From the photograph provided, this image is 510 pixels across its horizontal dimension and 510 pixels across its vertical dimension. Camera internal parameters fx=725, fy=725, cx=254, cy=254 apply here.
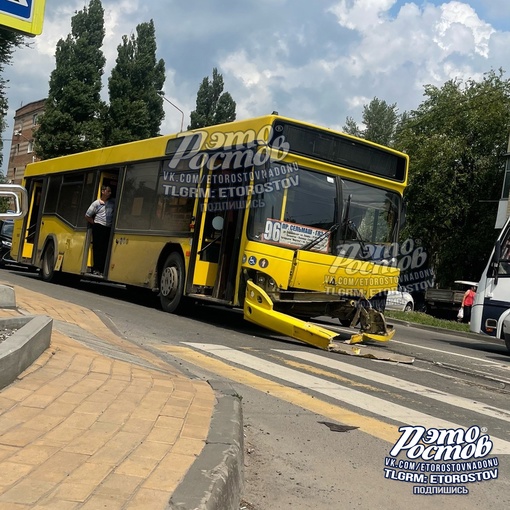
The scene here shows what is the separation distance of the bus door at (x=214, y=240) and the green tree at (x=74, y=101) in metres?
35.1

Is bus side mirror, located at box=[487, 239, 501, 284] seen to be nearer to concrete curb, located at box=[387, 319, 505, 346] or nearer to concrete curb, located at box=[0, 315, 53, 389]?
concrete curb, located at box=[387, 319, 505, 346]

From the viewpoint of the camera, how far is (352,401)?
263 inches

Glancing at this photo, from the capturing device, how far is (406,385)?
7832 mm

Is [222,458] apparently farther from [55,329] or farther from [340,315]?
[340,315]

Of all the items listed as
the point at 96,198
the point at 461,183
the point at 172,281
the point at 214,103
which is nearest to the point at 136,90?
the point at 214,103

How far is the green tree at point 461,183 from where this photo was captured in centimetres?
3619

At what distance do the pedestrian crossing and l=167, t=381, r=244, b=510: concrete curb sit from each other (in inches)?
77.5

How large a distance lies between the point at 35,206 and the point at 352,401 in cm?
1522

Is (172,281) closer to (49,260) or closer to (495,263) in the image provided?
(495,263)

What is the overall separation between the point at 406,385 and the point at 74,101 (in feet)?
136

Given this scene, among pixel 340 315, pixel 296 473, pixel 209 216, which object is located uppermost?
pixel 209 216

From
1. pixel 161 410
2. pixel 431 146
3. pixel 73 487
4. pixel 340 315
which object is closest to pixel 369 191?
pixel 340 315

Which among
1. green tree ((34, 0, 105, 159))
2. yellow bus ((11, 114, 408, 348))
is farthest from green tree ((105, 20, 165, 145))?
yellow bus ((11, 114, 408, 348))

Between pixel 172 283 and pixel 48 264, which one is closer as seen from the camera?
pixel 172 283
